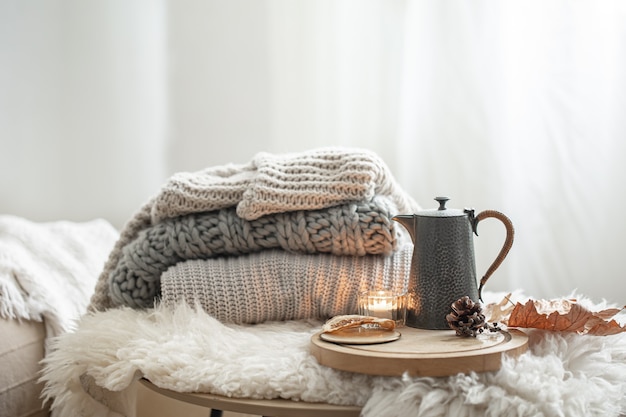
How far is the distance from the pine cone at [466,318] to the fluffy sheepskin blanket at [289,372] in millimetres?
57

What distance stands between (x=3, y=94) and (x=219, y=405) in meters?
1.26

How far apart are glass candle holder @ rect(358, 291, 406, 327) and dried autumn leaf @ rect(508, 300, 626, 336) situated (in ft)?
0.40

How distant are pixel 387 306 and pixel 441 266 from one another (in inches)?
3.2

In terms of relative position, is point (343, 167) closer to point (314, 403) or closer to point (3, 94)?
A: point (314, 403)

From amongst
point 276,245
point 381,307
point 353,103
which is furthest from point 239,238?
point 353,103

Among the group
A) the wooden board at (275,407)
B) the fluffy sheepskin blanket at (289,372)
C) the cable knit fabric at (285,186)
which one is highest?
the cable knit fabric at (285,186)

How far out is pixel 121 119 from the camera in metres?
1.72

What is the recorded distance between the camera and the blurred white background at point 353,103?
1.31m

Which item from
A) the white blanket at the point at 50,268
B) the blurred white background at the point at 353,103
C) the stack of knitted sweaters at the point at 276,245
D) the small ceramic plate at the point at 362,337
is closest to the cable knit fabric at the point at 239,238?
the stack of knitted sweaters at the point at 276,245

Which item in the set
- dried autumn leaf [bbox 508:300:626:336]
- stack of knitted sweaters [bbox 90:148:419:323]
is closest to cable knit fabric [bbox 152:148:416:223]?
stack of knitted sweaters [bbox 90:148:419:323]

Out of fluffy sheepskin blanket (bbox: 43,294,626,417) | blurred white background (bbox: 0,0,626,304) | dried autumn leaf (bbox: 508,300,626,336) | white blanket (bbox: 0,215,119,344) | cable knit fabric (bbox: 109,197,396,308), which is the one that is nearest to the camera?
fluffy sheepskin blanket (bbox: 43,294,626,417)

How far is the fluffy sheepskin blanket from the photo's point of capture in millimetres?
616

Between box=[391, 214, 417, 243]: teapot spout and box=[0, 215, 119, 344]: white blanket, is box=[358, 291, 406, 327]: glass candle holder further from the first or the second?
box=[0, 215, 119, 344]: white blanket

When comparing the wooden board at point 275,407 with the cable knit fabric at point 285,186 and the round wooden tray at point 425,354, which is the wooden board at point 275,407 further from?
the cable knit fabric at point 285,186
